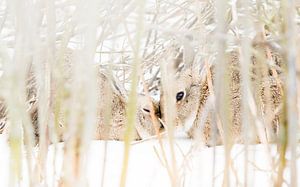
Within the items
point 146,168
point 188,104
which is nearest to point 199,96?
point 188,104

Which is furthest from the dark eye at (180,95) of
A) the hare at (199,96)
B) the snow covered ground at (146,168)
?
the snow covered ground at (146,168)

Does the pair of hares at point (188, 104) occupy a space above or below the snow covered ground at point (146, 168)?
above

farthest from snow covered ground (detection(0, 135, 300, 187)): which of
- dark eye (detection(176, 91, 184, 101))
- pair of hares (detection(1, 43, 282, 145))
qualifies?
dark eye (detection(176, 91, 184, 101))

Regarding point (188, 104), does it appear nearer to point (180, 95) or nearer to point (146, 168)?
point (180, 95)

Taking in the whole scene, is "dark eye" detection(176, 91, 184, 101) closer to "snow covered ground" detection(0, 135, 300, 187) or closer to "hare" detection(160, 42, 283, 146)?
"hare" detection(160, 42, 283, 146)

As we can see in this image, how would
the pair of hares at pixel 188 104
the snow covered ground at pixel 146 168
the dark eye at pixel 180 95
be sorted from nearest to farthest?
the snow covered ground at pixel 146 168 → the pair of hares at pixel 188 104 → the dark eye at pixel 180 95

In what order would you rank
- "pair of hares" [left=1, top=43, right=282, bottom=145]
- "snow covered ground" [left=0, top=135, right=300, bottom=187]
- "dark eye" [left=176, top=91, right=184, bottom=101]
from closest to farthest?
"snow covered ground" [left=0, top=135, right=300, bottom=187], "pair of hares" [left=1, top=43, right=282, bottom=145], "dark eye" [left=176, top=91, right=184, bottom=101]

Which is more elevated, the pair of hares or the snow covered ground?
the pair of hares

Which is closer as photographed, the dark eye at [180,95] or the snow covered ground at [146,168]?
the snow covered ground at [146,168]

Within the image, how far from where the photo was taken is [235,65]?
6.76ft

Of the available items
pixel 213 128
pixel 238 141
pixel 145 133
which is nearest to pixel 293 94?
pixel 213 128

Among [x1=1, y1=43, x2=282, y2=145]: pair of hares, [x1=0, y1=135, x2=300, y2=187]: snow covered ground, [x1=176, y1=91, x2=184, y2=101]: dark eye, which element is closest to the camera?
[x1=0, y1=135, x2=300, y2=187]: snow covered ground

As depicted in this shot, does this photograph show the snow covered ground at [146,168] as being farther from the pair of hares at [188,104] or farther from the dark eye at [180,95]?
the dark eye at [180,95]

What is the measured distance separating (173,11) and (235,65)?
1.01 ft
